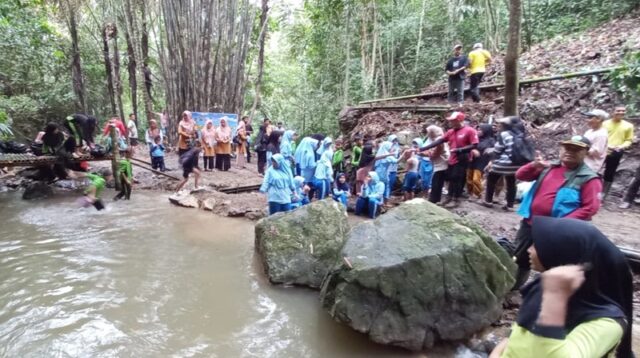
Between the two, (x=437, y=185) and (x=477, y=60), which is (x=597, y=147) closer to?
(x=437, y=185)

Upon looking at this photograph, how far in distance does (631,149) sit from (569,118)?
4.89ft

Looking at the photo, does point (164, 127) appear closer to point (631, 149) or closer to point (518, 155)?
point (518, 155)

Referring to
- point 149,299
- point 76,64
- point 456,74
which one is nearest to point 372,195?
point 456,74

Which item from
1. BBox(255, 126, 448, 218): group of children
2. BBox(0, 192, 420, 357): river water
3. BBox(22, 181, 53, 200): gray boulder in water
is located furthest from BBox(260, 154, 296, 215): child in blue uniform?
BBox(22, 181, 53, 200): gray boulder in water

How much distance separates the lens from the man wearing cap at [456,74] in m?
9.43

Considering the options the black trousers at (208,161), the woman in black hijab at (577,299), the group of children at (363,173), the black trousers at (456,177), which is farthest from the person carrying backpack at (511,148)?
the black trousers at (208,161)

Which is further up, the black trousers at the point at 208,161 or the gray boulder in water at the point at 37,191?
the black trousers at the point at 208,161

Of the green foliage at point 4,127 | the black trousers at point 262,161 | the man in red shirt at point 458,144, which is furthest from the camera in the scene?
the black trousers at point 262,161

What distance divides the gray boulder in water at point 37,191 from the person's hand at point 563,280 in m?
10.6

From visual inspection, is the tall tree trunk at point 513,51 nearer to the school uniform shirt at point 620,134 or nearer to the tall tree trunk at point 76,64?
the school uniform shirt at point 620,134

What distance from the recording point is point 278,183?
6.41 metres

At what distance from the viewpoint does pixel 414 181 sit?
7.86 meters

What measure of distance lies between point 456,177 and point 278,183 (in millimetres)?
2980

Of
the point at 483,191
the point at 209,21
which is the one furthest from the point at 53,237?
the point at 209,21
